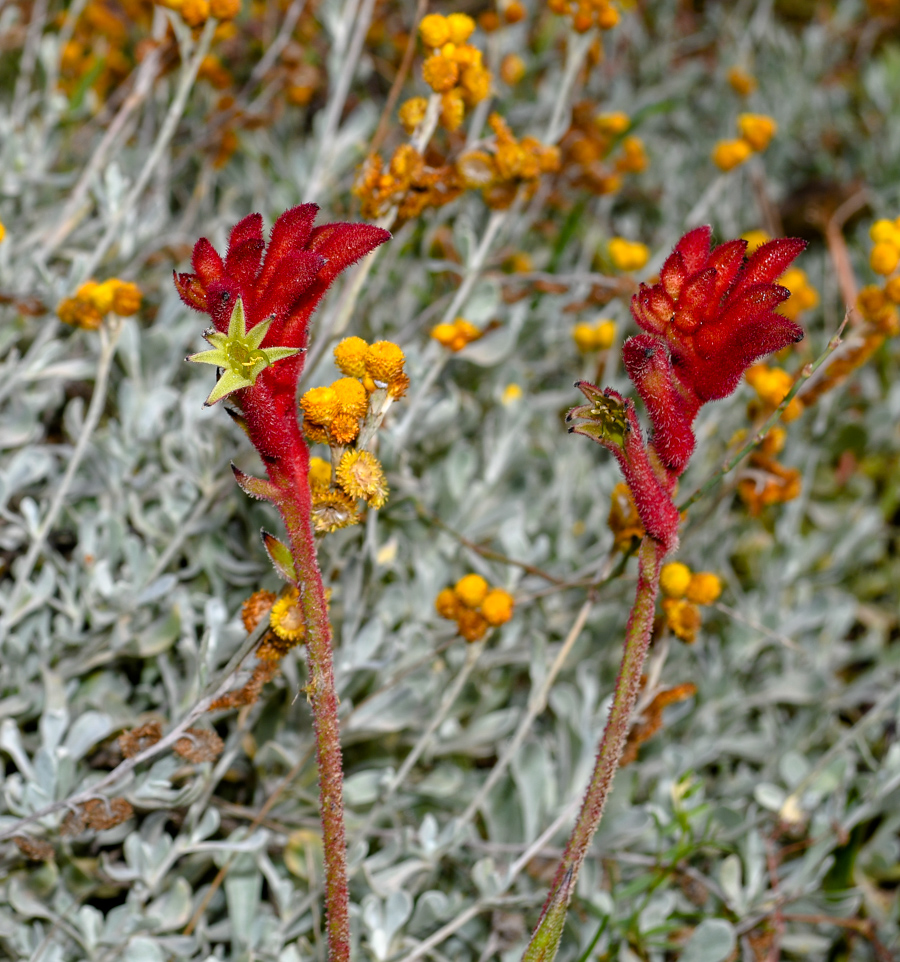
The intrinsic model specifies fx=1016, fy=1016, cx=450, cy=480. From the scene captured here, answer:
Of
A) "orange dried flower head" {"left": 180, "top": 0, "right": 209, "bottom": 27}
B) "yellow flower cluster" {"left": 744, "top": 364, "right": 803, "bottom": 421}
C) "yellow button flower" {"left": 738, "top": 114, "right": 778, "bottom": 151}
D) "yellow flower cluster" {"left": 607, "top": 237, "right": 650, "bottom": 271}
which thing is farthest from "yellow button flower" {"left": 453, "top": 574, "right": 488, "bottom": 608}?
"yellow button flower" {"left": 738, "top": 114, "right": 778, "bottom": 151}

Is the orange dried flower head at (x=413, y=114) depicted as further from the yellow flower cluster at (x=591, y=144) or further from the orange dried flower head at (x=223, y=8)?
the yellow flower cluster at (x=591, y=144)

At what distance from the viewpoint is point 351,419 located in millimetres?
A: 1359

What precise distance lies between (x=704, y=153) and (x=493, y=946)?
12.3ft

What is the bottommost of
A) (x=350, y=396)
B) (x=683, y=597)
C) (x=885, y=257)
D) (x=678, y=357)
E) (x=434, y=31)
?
(x=683, y=597)

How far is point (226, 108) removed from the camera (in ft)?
12.1

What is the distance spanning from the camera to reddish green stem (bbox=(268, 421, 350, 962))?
126cm

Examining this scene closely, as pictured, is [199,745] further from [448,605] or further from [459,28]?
[459,28]

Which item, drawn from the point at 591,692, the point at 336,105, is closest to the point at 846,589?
the point at 591,692

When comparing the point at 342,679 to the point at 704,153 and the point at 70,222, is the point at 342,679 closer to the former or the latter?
the point at 70,222

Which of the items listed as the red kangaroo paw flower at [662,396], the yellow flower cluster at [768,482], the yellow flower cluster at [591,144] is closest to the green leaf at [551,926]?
the red kangaroo paw flower at [662,396]

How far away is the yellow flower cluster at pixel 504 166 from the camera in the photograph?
221cm

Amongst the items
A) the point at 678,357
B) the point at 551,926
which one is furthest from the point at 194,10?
the point at 551,926

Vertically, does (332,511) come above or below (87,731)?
above

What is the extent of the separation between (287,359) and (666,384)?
1.51ft
